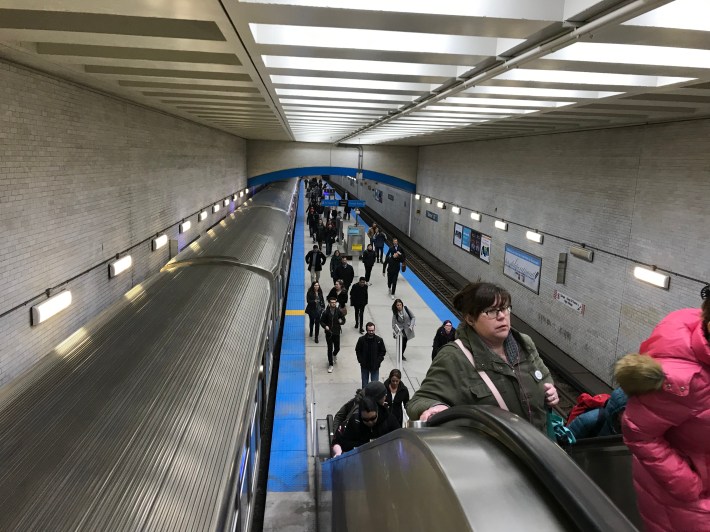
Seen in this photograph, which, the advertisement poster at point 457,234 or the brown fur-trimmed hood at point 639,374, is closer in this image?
the brown fur-trimmed hood at point 639,374

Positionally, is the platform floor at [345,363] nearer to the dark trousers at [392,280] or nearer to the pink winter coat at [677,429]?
the dark trousers at [392,280]

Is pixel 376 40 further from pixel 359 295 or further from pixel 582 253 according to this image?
pixel 582 253

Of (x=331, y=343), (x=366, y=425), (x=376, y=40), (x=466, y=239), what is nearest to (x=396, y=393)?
(x=366, y=425)

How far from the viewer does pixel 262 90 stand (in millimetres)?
6324

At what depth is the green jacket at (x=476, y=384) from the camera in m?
2.14

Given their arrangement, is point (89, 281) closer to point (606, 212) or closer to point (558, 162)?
point (606, 212)

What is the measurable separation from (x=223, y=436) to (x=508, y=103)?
18.4 ft

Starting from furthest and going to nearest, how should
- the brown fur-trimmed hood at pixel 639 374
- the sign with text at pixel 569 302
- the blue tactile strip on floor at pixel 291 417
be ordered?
the sign with text at pixel 569 302
the blue tactile strip on floor at pixel 291 417
the brown fur-trimmed hood at pixel 639 374

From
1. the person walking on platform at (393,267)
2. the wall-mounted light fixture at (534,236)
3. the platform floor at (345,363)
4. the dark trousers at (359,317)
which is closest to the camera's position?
the platform floor at (345,363)

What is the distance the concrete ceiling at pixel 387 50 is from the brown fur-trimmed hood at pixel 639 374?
165 centimetres

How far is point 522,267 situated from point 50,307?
11081 mm

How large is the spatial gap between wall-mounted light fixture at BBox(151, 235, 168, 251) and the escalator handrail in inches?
328

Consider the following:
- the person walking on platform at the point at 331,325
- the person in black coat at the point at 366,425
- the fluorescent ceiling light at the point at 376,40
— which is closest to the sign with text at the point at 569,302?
the person walking on platform at the point at 331,325

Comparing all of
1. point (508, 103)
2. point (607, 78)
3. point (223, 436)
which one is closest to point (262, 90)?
→ point (508, 103)
